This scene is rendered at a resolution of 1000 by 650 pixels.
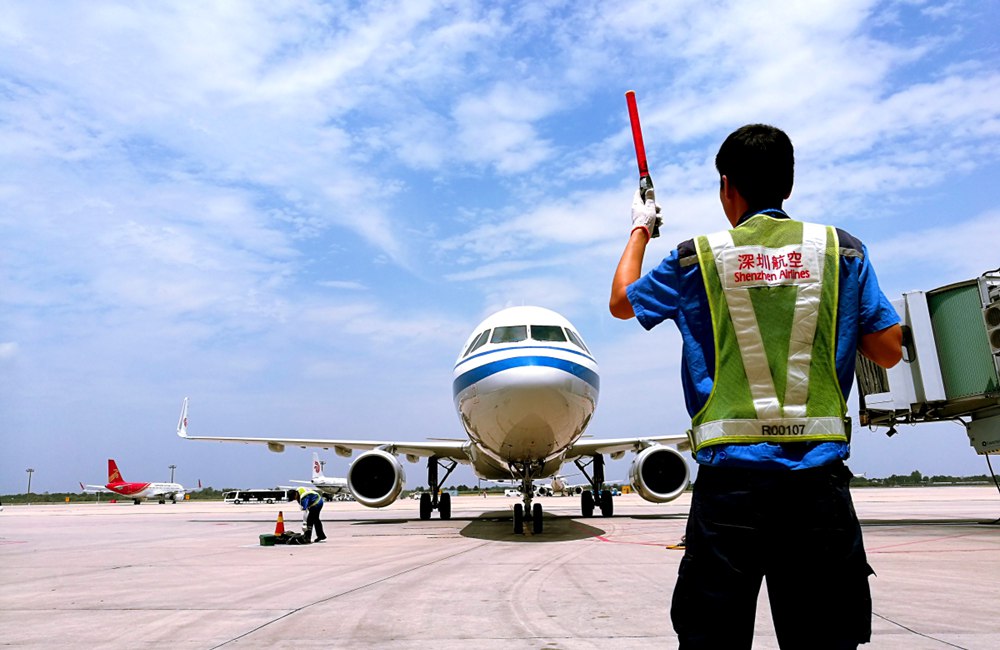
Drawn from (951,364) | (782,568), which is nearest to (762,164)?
(782,568)

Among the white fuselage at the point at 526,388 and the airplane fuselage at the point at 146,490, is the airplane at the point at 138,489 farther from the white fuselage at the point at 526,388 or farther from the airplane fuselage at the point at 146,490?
the white fuselage at the point at 526,388

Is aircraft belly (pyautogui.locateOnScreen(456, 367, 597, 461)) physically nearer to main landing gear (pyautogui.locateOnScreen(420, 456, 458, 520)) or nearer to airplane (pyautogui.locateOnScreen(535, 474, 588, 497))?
main landing gear (pyautogui.locateOnScreen(420, 456, 458, 520))

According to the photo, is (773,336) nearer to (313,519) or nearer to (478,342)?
(478,342)

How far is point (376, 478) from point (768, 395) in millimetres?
14159

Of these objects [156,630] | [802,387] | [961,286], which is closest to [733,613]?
[802,387]

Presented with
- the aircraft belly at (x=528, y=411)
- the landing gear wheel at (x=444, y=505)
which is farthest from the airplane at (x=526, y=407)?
the landing gear wheel at (x=444, y=505)

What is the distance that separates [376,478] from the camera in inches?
602

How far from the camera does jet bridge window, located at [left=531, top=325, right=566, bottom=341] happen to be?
11.7 m

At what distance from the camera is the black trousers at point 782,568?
5.99 feet

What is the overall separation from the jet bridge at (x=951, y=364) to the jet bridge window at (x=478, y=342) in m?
7.10

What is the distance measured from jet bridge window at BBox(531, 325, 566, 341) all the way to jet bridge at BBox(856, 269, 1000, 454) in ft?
18.9

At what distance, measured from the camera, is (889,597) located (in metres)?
5.39

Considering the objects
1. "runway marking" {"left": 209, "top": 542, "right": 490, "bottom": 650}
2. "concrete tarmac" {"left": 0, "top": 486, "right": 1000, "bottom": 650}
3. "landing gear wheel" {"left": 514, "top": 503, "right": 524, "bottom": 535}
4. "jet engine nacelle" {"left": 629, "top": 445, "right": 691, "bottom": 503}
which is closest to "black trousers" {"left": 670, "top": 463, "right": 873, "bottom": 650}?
"concrete tarmac" {"left": 0, "top": 486, "right": 1000, "bottom": 650}

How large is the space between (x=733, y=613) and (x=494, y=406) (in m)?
9.24
